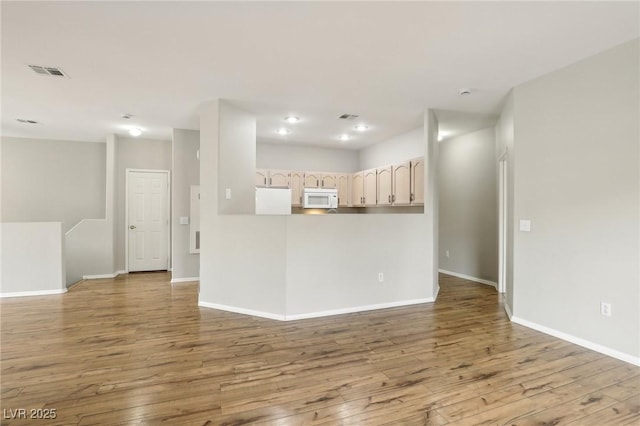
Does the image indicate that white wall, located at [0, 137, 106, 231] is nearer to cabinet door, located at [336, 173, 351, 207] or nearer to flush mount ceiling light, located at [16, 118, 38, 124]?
flush mount ceiling light, located at [16, 118, 38, 124]

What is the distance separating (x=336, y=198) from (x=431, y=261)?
9.08 feet

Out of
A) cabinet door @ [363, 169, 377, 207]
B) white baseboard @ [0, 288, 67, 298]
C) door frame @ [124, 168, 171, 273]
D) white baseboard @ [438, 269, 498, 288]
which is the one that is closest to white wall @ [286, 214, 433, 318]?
white baseboard @ [438, 269, 498, 288]

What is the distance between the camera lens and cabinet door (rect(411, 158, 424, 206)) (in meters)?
5.20

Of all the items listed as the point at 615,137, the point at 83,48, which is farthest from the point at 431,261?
the point at 83,48

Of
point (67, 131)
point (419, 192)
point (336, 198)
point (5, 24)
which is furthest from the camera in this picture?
point (336, 198)

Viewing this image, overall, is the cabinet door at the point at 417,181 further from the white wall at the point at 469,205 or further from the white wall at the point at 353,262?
the white wall at the point at 469,205

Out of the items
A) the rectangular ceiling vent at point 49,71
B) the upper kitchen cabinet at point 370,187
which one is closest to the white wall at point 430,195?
the upper kitchen cabinet at point 370,187

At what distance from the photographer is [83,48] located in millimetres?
2789

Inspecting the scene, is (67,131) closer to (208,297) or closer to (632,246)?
(208,297)

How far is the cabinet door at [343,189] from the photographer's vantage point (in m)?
7.07

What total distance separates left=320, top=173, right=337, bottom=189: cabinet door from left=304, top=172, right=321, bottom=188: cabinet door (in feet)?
0.34

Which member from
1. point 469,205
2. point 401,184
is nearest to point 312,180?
point 401,184

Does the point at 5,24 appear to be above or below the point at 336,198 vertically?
above

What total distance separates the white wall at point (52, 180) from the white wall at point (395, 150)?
5914mm
